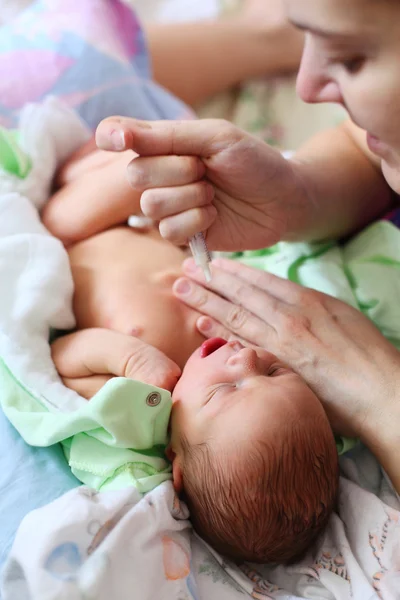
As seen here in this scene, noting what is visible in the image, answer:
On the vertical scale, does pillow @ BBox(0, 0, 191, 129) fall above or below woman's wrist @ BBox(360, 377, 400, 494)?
above

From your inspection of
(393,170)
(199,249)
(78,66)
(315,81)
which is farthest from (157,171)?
(78,66)

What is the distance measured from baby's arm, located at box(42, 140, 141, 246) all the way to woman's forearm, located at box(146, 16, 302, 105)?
2.11ft

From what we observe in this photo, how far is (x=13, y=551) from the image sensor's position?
32.2 inches

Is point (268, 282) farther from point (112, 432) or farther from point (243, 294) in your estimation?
point (112, 432)

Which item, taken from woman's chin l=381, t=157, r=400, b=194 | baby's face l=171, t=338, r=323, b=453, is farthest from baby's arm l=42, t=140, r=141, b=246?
woman's chin l=381, t=157, r=400, b=194

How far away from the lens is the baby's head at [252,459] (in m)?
0.89

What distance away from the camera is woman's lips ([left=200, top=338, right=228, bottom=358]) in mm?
1044

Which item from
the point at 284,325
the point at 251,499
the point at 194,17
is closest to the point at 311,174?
the point at 284,325

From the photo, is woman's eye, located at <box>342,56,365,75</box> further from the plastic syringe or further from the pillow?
the pillow

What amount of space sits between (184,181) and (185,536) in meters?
0.54

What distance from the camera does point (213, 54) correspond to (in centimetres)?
189

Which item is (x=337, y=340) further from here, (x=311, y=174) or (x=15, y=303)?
(x=15, y=303)

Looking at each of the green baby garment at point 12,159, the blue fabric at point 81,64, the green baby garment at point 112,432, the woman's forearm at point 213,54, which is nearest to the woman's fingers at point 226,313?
the green baby garment at point 112,432

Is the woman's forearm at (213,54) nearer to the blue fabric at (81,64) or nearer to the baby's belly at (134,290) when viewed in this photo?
the blue fabric at (81,64)
